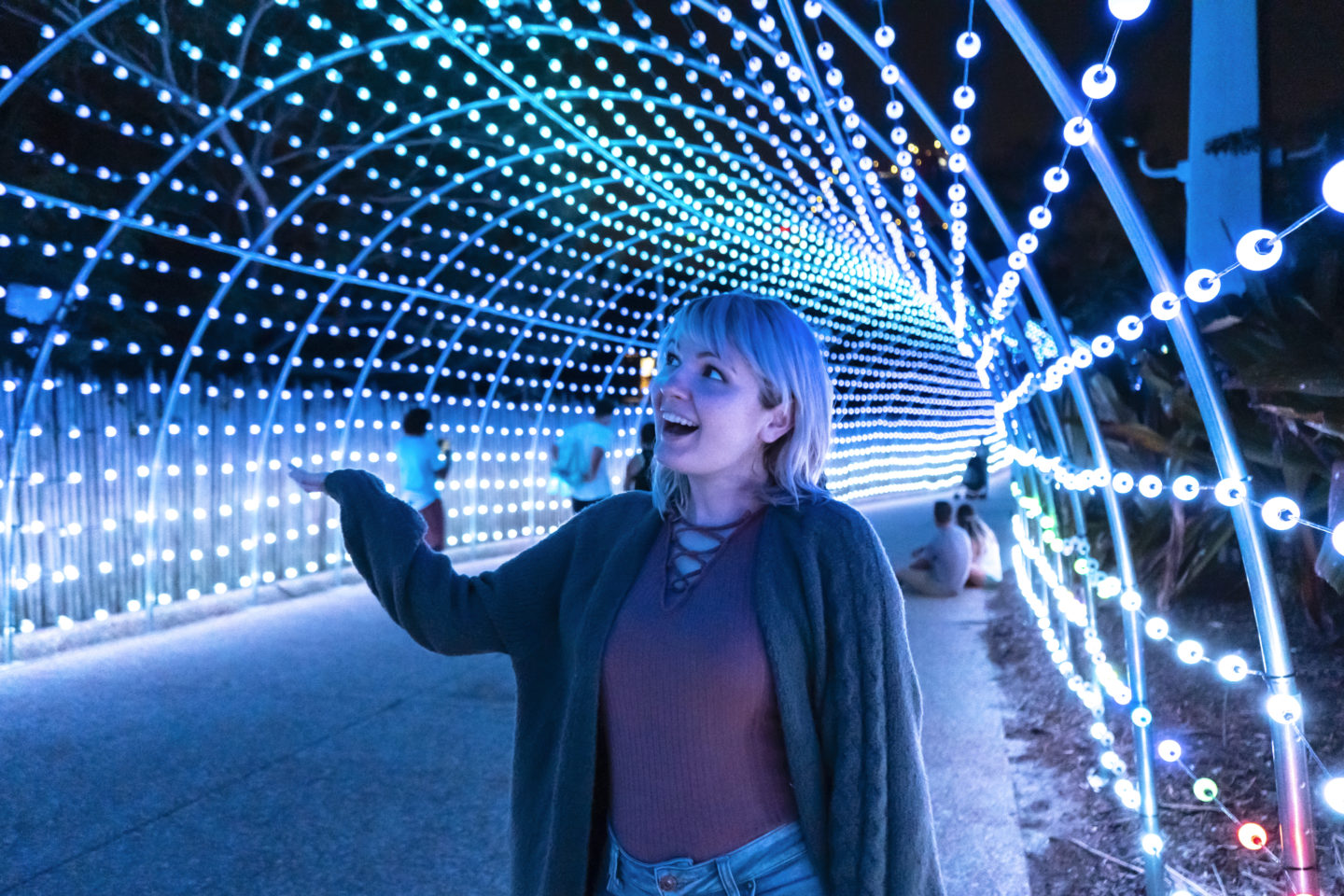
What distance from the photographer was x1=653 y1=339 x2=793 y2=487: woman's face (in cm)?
189

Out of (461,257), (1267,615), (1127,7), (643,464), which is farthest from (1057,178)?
(461,257)

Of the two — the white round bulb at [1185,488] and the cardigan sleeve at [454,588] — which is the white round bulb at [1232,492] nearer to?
the white round bulb at [1185,488]

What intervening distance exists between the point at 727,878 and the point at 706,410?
0.78 metres

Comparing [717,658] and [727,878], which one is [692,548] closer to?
[717,658]

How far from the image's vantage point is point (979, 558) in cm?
1025

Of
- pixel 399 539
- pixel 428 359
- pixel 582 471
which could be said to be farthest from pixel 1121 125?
pixel 428 359

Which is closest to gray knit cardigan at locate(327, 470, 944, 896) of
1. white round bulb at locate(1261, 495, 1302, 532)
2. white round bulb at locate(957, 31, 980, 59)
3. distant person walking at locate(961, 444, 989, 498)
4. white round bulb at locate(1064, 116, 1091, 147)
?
white round bulb at locate(1261, 495, 1302, 532)

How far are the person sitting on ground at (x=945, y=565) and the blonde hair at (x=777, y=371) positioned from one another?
25.2 ft

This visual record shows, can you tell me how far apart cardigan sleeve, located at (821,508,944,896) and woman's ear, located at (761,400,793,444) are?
27 centimetres

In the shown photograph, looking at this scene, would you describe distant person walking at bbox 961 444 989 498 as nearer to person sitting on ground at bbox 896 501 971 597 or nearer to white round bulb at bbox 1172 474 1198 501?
person sitting on ground at bbox 896 501 971 597

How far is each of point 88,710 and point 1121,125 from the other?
25.9 ft

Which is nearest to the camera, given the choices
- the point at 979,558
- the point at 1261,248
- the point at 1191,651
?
the point at 1261,248

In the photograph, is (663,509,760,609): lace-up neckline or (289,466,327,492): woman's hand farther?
(289,466,327,492): woman's hand

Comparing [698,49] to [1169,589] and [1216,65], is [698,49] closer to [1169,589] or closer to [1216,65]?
[1216,65]
